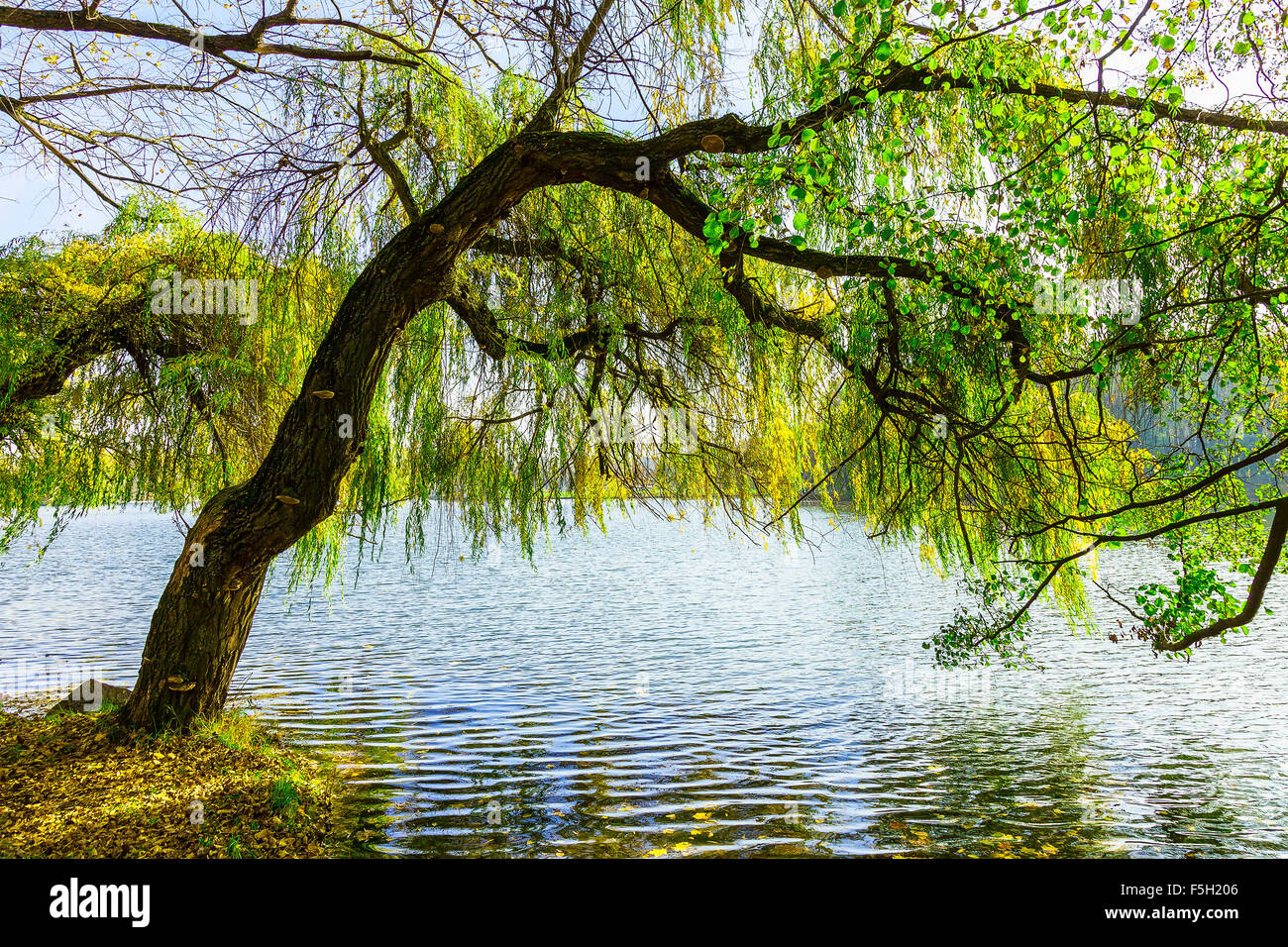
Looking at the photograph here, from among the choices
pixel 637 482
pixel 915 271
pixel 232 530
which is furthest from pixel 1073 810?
pixel 232 530

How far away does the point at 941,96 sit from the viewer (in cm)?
390

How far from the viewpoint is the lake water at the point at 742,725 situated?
4711 millimetres

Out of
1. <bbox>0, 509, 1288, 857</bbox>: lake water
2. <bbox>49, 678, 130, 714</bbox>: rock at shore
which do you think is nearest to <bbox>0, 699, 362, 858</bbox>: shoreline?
<bbox>49, 678, 130, 714</bbox>: rock at shore

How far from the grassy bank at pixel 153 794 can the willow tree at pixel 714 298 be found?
0.26m

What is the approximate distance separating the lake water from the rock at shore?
1.30 m

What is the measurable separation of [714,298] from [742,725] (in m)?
3.89

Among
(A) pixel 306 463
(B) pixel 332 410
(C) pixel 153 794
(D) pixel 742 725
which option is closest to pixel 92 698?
(C) pixel 153 794

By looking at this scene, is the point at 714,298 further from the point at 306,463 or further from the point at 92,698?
the point at 92,698

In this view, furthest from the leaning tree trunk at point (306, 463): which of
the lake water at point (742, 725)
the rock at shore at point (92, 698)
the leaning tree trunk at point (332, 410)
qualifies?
the rock at shore at point (92, 698)

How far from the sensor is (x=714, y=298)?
4680mm

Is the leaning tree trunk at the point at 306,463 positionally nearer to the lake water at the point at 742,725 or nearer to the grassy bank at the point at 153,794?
the grassy bank at the point at 153,794

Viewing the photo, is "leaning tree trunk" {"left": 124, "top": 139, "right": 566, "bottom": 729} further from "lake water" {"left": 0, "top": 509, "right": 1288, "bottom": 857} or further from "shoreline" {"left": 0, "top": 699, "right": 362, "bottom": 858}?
"lake water" {"left": 0, "top": 509, "right": 1288, "bottom": 857}

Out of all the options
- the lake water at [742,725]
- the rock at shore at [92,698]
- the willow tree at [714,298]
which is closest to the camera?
the willow tree at [714,298]

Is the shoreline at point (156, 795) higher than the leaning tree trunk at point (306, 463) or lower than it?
lower
